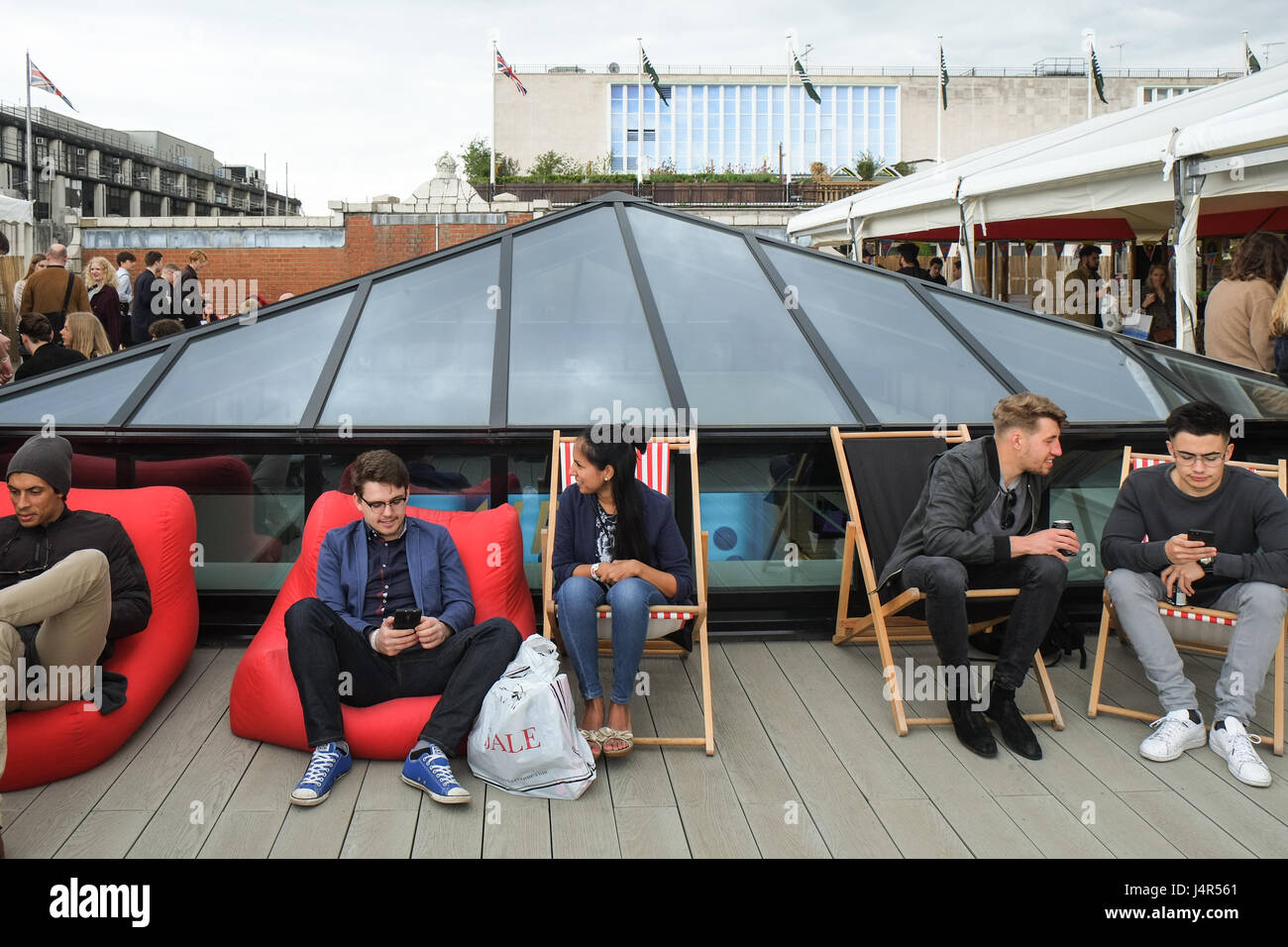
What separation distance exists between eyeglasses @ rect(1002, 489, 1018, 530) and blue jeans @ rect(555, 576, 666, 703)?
1.44 meters

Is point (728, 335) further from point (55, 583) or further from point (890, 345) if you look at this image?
point (55, 583)

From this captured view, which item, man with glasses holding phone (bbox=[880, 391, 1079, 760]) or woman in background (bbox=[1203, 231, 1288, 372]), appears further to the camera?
woman in background (bbox=[1203, 231, 1288, 372])

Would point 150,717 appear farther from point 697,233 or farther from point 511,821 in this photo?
point 697,233

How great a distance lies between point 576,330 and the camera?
16.8 feet

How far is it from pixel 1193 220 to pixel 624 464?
14.5 feet

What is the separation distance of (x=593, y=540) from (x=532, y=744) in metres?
0.87

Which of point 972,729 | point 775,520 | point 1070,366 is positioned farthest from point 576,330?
point 972,729

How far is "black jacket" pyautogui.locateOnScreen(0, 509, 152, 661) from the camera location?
342cm

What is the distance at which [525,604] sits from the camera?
403 cm

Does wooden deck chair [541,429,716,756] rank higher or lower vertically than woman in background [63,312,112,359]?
lower

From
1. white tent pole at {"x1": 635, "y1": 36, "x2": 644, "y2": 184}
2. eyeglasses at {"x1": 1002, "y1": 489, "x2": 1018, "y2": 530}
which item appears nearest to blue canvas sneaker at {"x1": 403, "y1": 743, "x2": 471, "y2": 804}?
eyeglasses at {"x1": 1002, "y1": 489, "x2": 1018, "y2": 530}

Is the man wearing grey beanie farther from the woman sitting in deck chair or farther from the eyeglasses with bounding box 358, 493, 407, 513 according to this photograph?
the woman sitting in deck chair

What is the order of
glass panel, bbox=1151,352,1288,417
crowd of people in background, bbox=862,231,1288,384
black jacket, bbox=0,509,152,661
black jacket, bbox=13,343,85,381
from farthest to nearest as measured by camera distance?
black jacket, bbox=13,343,85,381
crowd of people in background, bbox=862,231,1288,384
glass panel, bbox=1151,352,1288,417
black jacket, bbox=0,509,152,661
